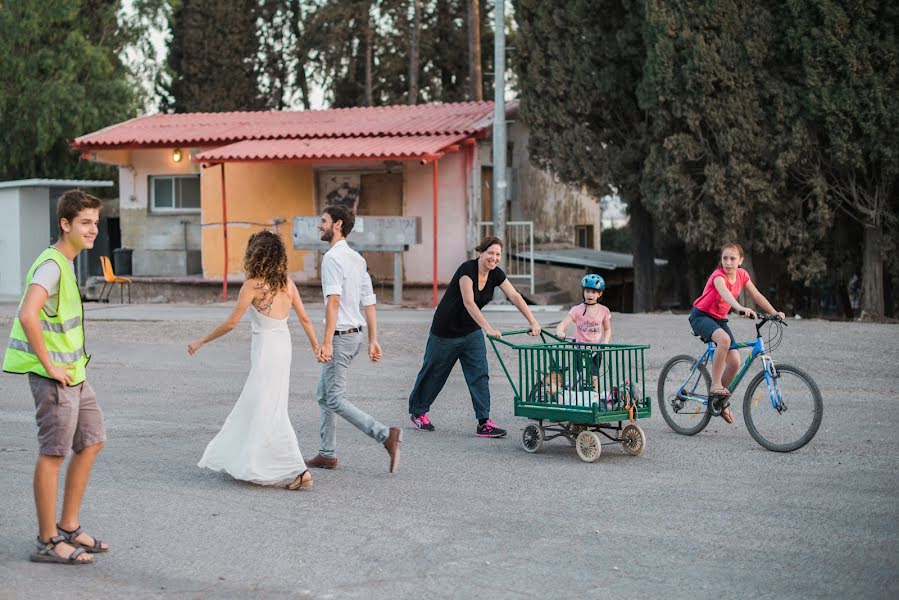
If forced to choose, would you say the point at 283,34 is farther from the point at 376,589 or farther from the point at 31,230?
the point at 376,589

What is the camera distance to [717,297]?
10070 millimetres

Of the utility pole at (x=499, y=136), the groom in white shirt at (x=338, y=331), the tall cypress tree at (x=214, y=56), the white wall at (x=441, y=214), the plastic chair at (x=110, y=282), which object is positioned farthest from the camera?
the tall cypress tree at (x=214, y=56)

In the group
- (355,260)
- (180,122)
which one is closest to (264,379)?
(355,260)

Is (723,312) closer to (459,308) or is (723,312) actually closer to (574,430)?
(574,430)

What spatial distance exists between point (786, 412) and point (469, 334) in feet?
8.67

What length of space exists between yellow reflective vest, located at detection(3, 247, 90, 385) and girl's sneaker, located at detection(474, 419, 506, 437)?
4.55 m

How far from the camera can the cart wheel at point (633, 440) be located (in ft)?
30.0

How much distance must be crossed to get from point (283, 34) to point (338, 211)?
Answer: 126 ft

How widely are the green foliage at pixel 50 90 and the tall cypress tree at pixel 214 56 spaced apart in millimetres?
3921

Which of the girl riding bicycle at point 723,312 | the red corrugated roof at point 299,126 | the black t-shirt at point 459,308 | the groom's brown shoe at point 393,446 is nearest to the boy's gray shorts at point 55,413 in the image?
the groom's brown shoe at point 393,446

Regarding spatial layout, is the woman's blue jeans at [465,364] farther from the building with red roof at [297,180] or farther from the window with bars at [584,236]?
the window with bars at [584,236]

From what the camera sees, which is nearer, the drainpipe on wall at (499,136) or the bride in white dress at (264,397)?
the bride in white dress at (264,397)

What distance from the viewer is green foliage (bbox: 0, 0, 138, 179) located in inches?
1367

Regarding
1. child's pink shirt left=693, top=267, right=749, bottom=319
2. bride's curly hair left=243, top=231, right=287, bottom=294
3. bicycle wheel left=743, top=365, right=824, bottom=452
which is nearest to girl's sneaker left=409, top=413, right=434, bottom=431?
child's pink shirt left=693, top=267, right=749, bottom=319
